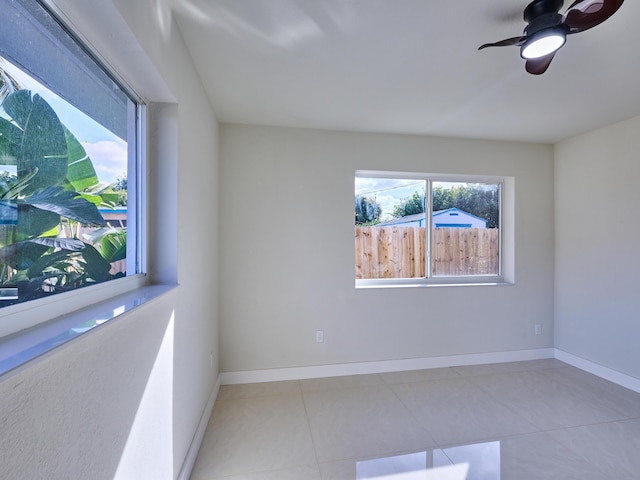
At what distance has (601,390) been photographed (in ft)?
8.48

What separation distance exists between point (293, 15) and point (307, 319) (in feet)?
7.69

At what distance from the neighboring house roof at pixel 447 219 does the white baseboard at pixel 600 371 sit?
1.64 metres

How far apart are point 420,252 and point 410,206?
0.52 metres

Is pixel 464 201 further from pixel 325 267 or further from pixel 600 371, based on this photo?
pixel 600 371

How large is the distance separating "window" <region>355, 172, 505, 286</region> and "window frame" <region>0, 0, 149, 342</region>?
2.07 m

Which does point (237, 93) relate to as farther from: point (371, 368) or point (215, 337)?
point (371, 368)

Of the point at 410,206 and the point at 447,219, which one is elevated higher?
the point at 410,206

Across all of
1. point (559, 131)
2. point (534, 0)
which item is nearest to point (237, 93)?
point (534, 0)

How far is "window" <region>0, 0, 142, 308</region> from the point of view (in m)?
0.67

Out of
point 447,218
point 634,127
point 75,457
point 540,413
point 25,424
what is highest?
point 634,127

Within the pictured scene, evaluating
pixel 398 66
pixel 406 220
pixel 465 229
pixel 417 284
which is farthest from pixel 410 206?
pixel 398 66

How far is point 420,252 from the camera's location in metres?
3.20

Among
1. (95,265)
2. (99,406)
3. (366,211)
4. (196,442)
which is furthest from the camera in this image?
(366,211)

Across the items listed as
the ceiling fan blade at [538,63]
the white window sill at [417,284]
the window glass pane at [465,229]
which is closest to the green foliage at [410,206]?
the window glass pane at [465,229]
